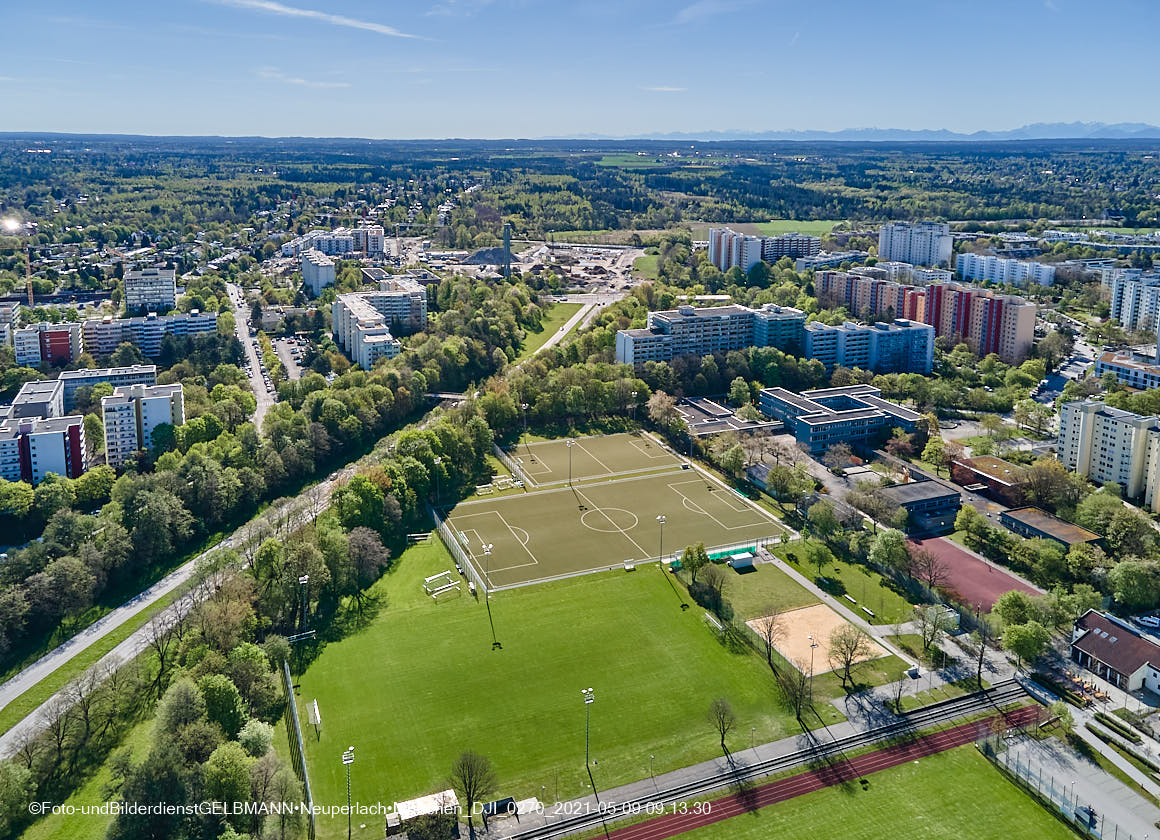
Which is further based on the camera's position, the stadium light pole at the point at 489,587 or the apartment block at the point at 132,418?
the apartment block at the point at 132,418

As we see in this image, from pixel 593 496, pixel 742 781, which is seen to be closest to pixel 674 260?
pixel 593 496

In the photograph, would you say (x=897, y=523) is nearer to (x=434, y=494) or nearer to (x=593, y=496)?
(x=593, y=496)

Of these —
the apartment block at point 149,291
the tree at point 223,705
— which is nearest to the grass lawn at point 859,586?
the tree at point 223,705

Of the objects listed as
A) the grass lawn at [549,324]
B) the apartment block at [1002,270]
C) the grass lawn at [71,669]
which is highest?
the apartment block at [1002,270]

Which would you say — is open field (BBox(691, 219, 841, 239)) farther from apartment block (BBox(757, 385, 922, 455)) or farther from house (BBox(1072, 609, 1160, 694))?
house (BBox(1072, 609, 1160, 694))

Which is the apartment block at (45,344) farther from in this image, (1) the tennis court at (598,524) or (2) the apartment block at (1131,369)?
(2) the apartment block at (1131,369)
